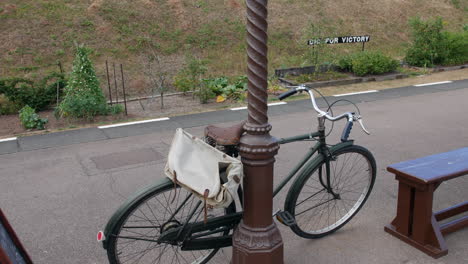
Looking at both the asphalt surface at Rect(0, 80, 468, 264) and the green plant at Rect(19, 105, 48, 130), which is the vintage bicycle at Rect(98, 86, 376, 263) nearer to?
the asphalt surface at Rect(0, 80, 468, 264)

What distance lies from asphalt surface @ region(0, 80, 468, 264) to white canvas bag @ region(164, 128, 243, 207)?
1.04m

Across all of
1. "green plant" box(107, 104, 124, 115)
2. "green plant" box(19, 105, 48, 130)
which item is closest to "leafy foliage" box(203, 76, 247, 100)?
"green plant" box(107, 104, 124, 115)

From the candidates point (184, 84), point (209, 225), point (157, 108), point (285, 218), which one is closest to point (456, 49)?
point (184, 84)

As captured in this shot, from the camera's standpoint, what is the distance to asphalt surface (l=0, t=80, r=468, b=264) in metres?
3.90

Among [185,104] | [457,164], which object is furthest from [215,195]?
[185,104]

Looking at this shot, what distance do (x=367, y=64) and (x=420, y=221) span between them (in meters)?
9.09

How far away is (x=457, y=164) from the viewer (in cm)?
394

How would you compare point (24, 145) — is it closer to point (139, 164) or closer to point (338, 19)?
point (139, 164)

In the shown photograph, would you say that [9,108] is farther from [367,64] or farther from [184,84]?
[367,64]

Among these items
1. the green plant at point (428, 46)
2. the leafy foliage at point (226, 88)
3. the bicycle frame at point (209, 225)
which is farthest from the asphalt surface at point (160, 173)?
the green plant at point (428, 46)

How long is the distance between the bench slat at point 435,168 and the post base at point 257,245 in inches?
49.1

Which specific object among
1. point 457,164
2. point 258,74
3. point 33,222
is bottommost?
point 33,222

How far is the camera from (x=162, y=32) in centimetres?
1606

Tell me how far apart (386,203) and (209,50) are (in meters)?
11.8
